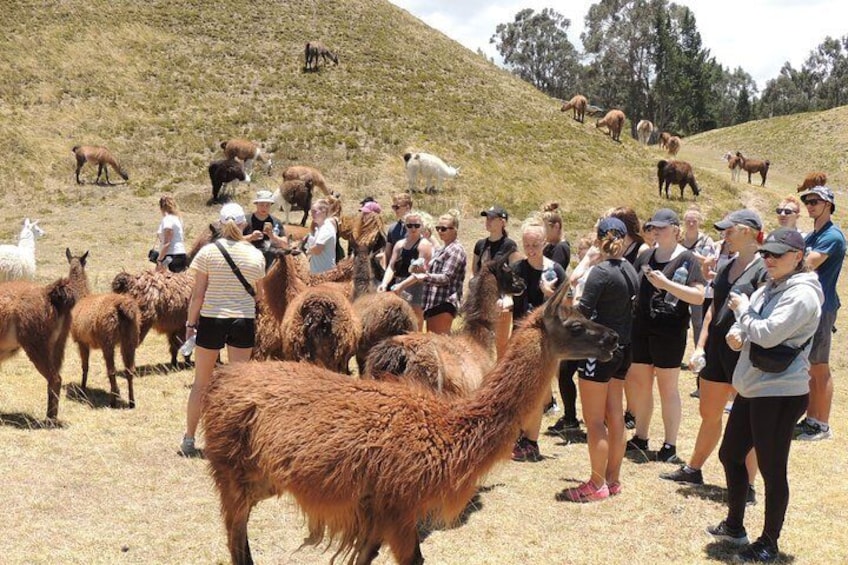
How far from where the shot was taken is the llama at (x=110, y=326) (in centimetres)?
751

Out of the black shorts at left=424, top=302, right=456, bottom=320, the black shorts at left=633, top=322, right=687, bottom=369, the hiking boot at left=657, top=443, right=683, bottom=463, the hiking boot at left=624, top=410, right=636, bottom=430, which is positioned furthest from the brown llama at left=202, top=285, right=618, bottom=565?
the hiking boot at left=624, top=410, right=636, bottom=430

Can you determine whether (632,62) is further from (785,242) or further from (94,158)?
(785,242)

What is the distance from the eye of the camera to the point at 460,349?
5.65 m

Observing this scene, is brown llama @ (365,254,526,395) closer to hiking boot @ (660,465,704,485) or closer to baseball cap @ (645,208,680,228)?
baseball cap @ (645,208,680,228)

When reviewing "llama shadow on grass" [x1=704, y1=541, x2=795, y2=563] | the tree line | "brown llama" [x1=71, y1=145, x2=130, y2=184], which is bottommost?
"llama shadow on grass" [x1=704, y1=541, x2=795, y2=563]

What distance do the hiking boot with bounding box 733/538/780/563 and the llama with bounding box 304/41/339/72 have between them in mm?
38721

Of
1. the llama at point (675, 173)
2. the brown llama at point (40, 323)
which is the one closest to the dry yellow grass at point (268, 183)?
the brown llama at point (40, 323)

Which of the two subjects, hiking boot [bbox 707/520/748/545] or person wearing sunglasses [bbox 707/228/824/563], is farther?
hiking boot [bbox 707/520/748/545]

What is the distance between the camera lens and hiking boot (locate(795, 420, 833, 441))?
689 centimetres

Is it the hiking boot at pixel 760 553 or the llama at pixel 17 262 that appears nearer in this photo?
the hiking boot at pixel 760 553

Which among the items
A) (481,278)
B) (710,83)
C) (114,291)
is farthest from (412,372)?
(710,83)

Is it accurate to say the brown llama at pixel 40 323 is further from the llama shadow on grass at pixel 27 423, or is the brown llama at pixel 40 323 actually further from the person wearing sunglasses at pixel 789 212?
the person wearing sunglasses at pixel 789 212

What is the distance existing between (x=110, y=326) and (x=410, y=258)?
10.5 ft

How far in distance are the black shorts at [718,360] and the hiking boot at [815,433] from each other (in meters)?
2.34
